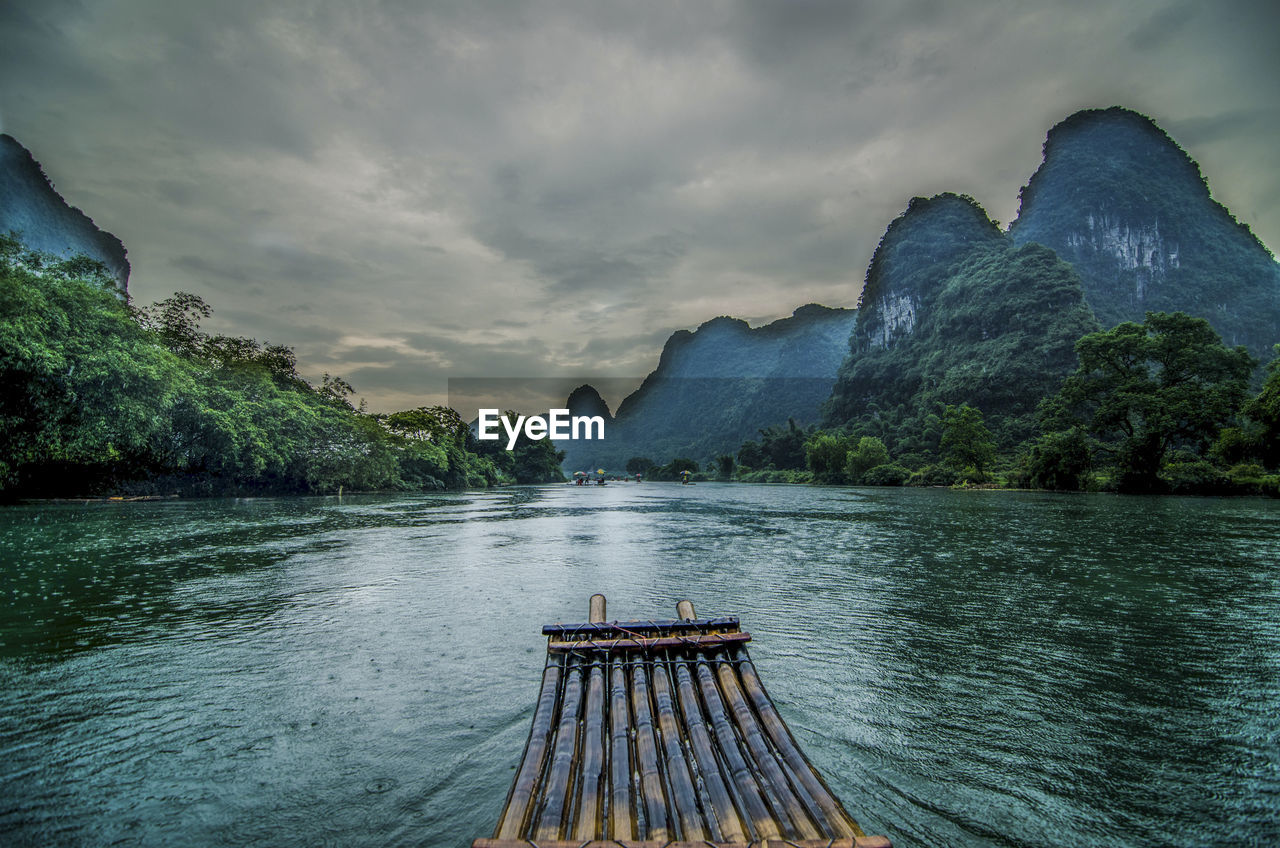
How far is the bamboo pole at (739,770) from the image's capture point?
3.20 m

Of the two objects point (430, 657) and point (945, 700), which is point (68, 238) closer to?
point (430, 657)

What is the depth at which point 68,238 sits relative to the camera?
82250 mm

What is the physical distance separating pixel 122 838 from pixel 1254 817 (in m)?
8.08

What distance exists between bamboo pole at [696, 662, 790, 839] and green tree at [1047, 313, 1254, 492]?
53.8 metres

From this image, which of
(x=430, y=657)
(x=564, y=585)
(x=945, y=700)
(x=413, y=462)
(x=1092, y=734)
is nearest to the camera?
(x=1092, y=734)

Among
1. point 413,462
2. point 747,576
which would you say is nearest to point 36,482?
point 413,462

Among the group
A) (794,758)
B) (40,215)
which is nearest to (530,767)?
(794,758)

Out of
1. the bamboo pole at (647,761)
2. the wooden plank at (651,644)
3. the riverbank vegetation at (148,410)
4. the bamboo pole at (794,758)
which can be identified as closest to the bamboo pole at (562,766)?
the wooden plank at (651,644)

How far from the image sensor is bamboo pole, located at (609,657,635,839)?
3.30 meters

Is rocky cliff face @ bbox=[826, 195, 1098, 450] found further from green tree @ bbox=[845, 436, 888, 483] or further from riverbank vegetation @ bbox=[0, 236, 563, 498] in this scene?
riverbank vegetation @ bbox=[0, 236, 563, 498]

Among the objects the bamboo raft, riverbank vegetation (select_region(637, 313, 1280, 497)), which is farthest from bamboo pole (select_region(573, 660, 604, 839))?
riverbank vegetation (select_region(637, 313, 1280, 497))

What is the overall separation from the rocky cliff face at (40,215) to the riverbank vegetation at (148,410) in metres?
24.4

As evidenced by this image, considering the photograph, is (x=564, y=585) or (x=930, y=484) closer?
(x=564, y=585)

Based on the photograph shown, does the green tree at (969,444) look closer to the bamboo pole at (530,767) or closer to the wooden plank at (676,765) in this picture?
the wooden plank at (676,765)
